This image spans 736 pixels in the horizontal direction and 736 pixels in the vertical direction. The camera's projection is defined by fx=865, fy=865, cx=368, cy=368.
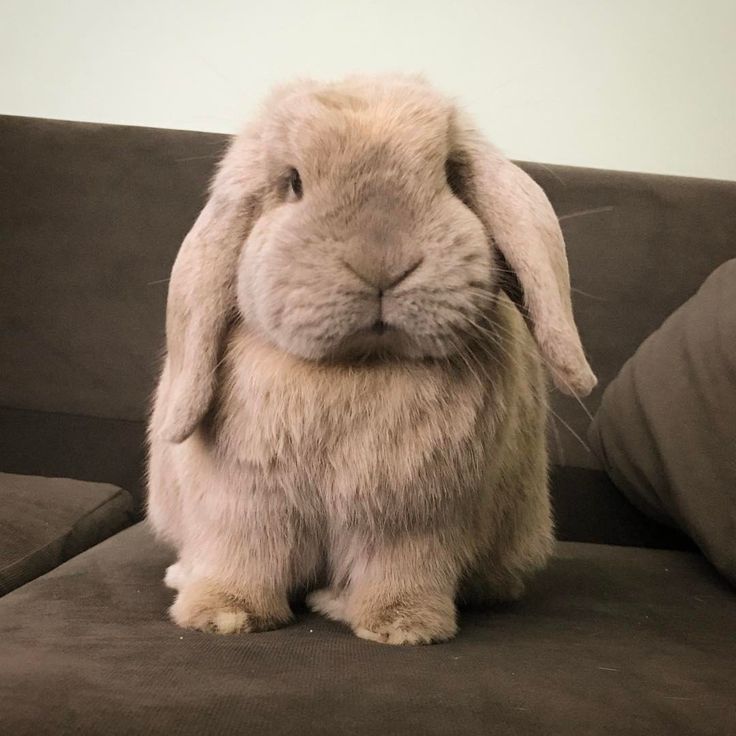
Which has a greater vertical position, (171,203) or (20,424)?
(171,203)

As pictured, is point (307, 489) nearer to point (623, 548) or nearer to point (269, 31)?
point (623, 548)

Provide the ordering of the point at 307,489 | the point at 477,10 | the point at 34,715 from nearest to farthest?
1. the point at 34,715
2. the point at 307,489
3. the point at 477,10

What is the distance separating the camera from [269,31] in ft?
6.26

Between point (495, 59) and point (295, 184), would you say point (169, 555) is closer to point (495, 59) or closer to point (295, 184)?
point (295, 184)

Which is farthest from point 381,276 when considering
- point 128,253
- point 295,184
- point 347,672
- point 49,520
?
point 128,253

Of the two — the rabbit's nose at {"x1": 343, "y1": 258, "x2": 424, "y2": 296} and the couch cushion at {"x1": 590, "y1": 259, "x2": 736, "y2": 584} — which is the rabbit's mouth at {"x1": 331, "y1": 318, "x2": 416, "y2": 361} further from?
the couch cushion at {"x1": 590, "y1": 259, "x2": 736, "y2": 584}

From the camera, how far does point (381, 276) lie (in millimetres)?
800

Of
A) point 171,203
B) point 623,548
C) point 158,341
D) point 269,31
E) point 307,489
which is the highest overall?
point 269,31

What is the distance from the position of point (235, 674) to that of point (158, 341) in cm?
113

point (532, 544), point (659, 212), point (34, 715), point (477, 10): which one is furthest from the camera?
point (477, 10)

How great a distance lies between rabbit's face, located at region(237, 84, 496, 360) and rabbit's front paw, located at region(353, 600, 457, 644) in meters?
0.28

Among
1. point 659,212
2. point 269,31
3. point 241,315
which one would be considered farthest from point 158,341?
point 659,212

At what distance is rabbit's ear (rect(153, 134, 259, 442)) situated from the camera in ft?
2.94

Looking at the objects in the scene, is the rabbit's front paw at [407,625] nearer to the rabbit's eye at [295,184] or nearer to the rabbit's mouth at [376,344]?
the rabbit's mouth at [376,344]
